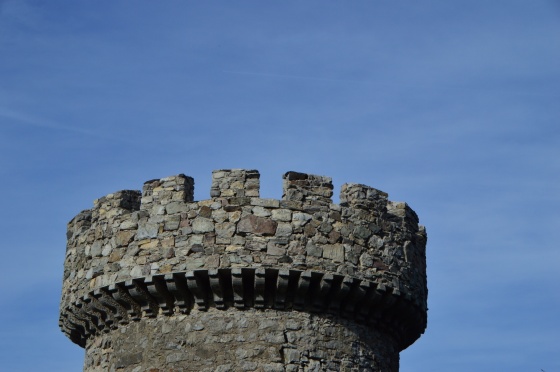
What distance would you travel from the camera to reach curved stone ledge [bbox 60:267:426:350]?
53.4 feet

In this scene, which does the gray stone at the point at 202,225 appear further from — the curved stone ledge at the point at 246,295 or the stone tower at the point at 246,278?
the curved stone ledge at the point at 246,295

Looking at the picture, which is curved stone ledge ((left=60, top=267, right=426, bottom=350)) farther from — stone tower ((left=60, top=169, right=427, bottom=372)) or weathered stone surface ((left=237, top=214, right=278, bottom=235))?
weathered stone surface ((left=237, top=214, right=278, bottom=235))

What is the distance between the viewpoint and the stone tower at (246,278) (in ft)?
53.4

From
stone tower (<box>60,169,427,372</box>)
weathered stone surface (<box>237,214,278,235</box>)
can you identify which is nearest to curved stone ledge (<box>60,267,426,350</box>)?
stone tower (<box>60,169,427,372</box>)

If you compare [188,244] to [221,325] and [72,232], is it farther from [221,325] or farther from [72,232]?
[72,232]

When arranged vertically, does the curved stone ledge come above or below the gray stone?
below

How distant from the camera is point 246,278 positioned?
53.5ft

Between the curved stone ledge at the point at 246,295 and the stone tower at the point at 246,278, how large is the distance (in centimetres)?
2

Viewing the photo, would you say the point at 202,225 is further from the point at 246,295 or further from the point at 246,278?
the point at 246,295

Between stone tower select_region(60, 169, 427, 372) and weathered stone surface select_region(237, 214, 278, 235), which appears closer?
stone tower select_region(60, 169, 427, 372)

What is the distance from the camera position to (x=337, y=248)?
54.4 feet

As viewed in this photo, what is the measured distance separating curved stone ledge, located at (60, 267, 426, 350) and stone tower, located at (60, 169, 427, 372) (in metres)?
0.02

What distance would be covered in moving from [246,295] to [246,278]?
0.71 ft

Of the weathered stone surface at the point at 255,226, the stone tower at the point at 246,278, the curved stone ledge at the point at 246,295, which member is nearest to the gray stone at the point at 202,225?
the stone tower at the point at 246,278
